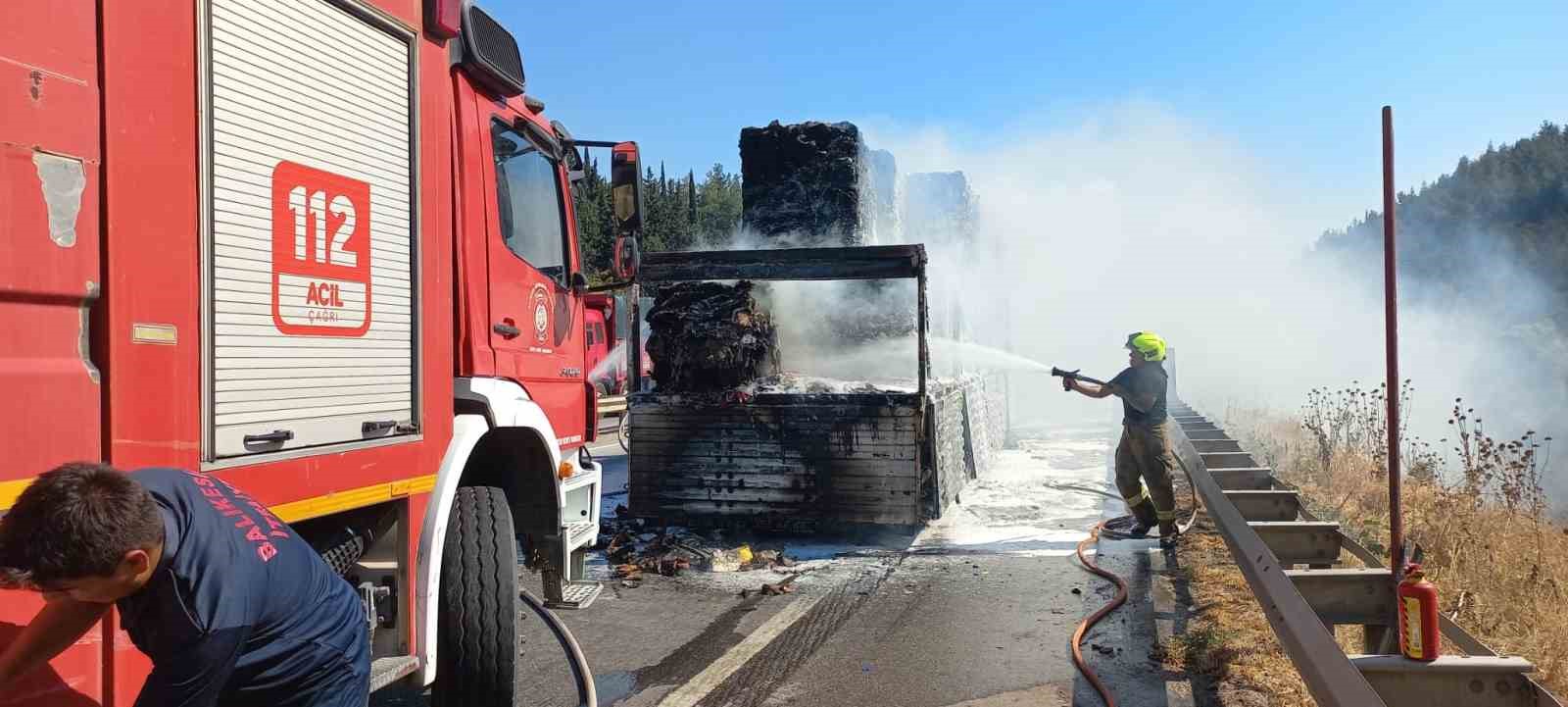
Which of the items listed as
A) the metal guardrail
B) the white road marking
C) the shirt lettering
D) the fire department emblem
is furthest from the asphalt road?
the shirt lettering

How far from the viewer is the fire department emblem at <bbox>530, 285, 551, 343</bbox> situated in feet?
15.3

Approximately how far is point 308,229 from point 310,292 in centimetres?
19

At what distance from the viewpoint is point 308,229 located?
121 inches

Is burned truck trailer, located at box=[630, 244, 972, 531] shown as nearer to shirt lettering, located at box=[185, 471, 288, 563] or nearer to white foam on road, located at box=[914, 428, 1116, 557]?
white foam on road, located at box=[914, 428, 1116, 557]

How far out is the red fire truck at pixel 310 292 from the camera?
7.34 ft

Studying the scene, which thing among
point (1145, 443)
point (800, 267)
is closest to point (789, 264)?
point (800, 267)

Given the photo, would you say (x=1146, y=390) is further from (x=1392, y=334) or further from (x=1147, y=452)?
(x=1392, y=334)

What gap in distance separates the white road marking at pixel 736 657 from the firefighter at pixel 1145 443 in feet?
10.3

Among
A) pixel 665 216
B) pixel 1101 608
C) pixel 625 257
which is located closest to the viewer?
pixel 625 257

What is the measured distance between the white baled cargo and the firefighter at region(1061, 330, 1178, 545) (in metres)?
5.95

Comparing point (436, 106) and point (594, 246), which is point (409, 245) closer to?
point (436, 106)

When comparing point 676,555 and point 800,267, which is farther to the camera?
point 800,267

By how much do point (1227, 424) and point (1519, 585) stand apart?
1092 centimetres

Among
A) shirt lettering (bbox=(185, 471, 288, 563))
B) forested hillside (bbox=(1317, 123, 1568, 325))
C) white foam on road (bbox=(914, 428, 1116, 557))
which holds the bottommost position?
white foam on road (bbox=(914, 428, 1116, 557))
